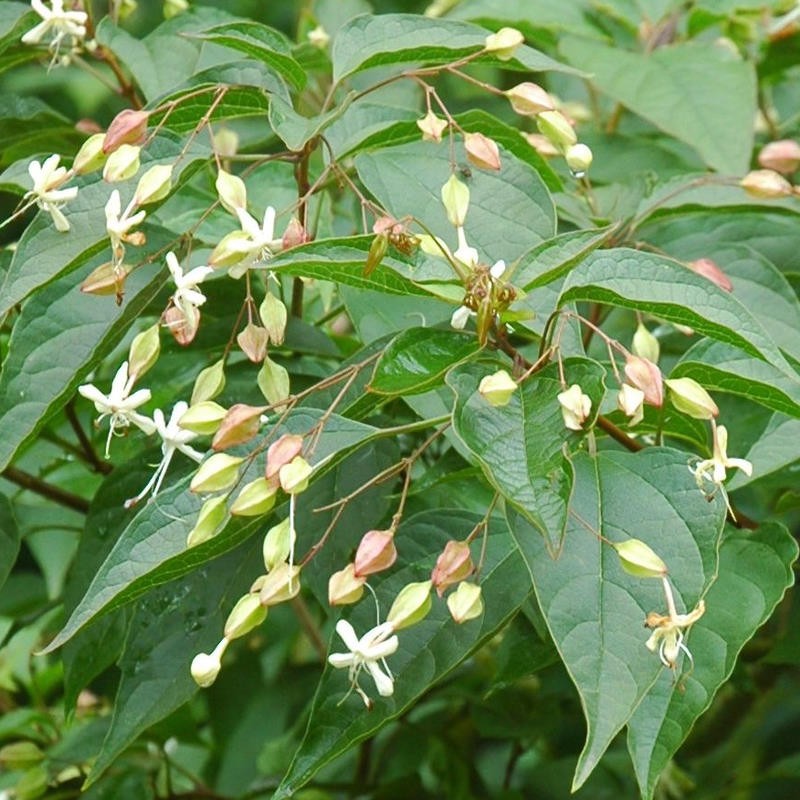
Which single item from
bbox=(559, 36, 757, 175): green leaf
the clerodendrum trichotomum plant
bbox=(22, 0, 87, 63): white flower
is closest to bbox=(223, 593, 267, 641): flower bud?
the clerodendrum trichotomum plant

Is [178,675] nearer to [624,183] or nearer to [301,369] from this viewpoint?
[301,369]

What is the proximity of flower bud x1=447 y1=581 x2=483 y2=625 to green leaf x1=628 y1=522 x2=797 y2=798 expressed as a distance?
79mm

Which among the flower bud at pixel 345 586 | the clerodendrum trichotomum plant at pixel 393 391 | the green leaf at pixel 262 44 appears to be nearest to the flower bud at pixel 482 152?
the clerodendrum trichotomum plant at pixel 393 391

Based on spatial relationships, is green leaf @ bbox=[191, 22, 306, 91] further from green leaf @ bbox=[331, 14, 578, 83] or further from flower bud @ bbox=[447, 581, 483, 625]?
flower bud @ bbox=[447, 581, 483, 625]

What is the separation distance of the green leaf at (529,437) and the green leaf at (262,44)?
0.20 metres

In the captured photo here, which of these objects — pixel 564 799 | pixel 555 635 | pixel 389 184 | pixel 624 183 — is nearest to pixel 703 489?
pixel 555 635

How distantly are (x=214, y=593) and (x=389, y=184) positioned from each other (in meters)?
0.23

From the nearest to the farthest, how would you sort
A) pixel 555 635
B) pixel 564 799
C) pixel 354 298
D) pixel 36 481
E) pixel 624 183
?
pixel 555 635
pixel 354 298
pixel 36 481
pixel 624 183
pixel 564 799

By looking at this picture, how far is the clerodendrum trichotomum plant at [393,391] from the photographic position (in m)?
0.55

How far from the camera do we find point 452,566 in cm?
57

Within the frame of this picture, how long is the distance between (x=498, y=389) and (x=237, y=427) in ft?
0.36

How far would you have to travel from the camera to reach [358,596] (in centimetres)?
57

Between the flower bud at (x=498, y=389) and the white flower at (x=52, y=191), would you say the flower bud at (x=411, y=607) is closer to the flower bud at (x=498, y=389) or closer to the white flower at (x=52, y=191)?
the flower bud at (x=498, y=389)

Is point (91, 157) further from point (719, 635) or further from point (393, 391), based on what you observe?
point (719, 635)
